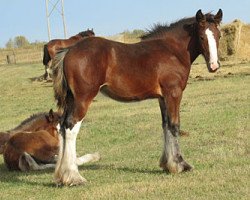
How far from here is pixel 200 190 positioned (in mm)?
6430

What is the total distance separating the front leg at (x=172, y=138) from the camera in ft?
24.2

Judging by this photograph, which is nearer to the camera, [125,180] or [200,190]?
[200,190]

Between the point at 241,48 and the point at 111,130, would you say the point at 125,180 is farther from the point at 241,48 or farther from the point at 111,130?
the point at 241,48

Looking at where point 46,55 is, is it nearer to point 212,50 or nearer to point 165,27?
point 165,27

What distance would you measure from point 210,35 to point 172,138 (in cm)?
153

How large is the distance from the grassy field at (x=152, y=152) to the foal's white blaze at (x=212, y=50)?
57.2 inches

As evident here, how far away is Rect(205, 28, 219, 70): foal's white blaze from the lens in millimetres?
7297

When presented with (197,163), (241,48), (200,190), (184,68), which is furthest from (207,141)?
(241,48)

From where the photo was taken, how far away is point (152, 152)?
30.2ft

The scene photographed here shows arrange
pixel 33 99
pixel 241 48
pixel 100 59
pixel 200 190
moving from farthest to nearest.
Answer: pixel 241 48, pixel 33 99, pixel 100 59, pixel 200 190

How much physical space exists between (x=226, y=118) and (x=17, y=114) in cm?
744

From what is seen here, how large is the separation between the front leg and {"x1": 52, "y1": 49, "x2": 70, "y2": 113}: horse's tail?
55.4 inches

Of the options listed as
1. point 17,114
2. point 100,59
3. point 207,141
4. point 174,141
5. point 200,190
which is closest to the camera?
point 200,190

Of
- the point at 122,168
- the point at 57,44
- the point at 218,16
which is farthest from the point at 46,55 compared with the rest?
the point at 218,16
